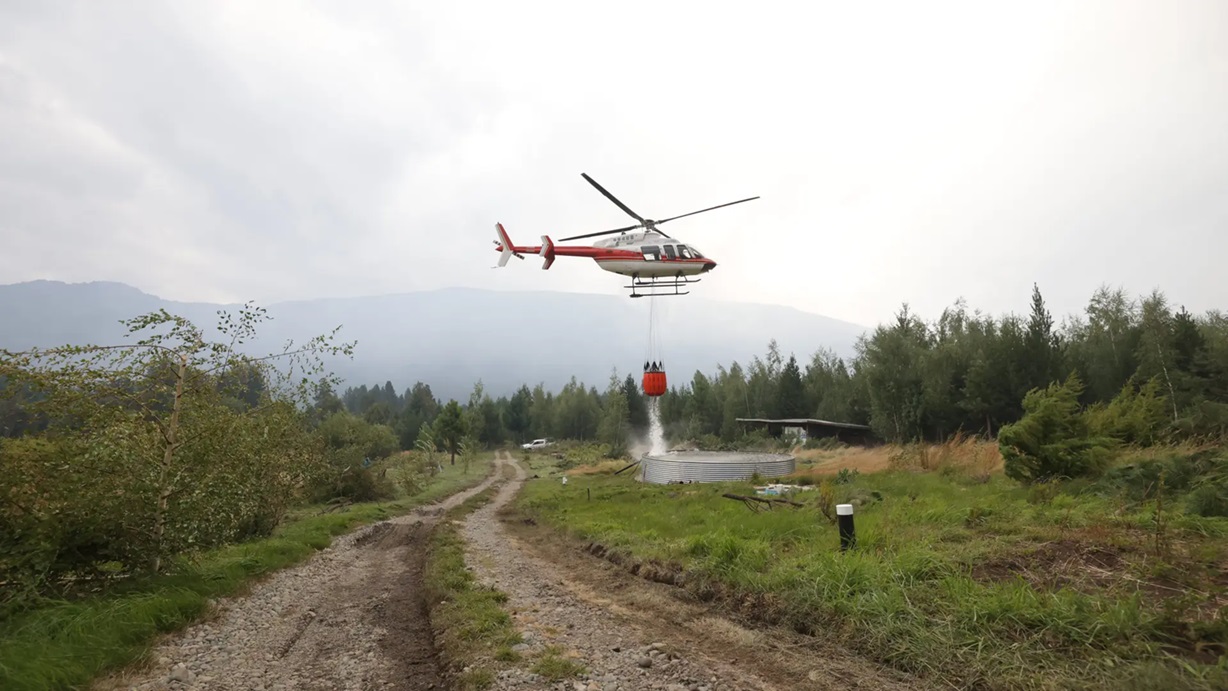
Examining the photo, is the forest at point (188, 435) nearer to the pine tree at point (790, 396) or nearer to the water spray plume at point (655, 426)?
the pine tree at point (790, 396)

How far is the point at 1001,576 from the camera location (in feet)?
21.1

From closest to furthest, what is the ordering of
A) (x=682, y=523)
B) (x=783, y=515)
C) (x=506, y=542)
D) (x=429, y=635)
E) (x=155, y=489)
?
1. (x=429, y=635)
2. (x=155, y=489)
3. (x=783, y=515)
4. (x=682, y=523)
5. (x=506, y=542)

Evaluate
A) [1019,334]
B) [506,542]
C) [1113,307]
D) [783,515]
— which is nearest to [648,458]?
[506,542]

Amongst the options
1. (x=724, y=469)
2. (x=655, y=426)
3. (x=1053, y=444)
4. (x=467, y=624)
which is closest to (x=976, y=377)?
(x=724, y=469)

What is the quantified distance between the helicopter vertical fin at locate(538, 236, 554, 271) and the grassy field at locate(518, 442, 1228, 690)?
452 inches

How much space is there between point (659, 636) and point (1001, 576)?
13.0ft

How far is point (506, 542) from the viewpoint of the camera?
1543 cm

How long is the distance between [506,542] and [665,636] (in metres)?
9.69

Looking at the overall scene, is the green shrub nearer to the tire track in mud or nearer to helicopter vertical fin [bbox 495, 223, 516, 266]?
the tire track in mud

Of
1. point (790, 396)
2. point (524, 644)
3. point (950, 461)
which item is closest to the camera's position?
point (524, 644)

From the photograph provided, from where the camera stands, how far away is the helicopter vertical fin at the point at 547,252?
2117cm

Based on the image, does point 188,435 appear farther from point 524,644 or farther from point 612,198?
point 612,198

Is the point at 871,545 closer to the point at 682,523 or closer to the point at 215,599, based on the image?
the point at 682,523

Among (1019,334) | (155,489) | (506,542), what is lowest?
(506,542)
